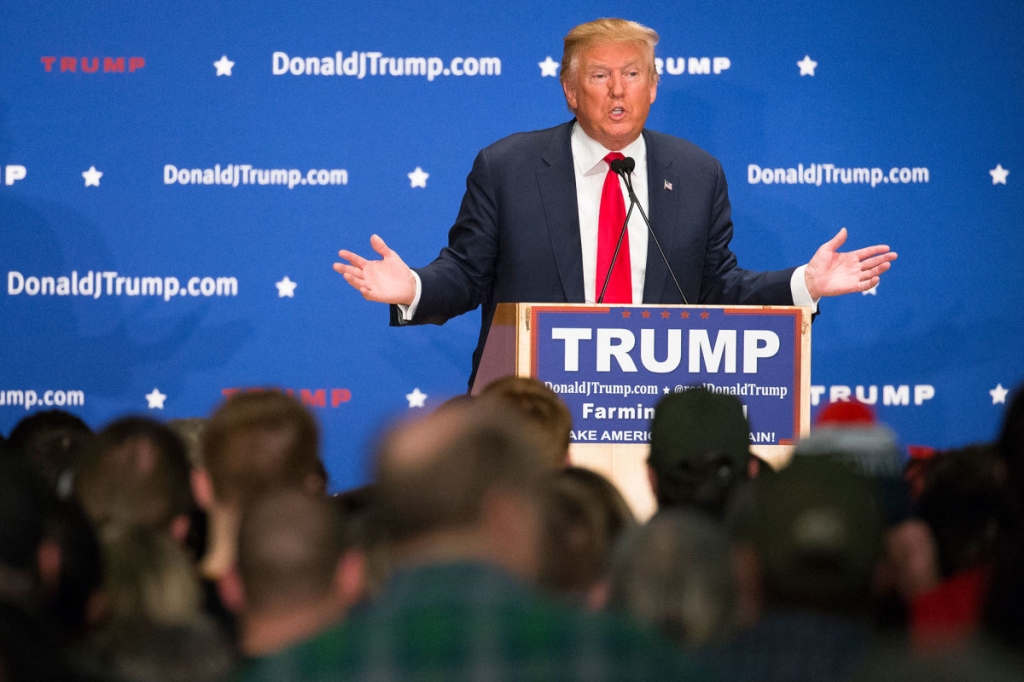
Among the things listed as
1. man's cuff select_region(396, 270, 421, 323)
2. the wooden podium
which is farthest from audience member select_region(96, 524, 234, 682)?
man's cuff select_region(396, 270, 421, 323)

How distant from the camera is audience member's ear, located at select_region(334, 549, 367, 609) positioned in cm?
177

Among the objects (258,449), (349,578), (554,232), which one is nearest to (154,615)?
(349,578)

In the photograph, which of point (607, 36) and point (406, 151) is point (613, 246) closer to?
point (607, 36)

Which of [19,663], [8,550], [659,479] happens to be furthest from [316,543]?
[659,479]

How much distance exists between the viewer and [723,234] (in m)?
4.44

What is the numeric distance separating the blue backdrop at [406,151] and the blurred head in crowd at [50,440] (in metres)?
2.63

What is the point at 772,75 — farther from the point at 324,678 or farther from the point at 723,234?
the point at 324,678

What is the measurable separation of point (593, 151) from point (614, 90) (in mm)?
227

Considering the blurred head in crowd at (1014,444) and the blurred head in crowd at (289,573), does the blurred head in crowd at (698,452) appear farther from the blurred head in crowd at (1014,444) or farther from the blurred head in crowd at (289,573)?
the blurred head in crowd at (289,573)

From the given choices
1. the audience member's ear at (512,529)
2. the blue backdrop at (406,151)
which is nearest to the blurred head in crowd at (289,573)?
the audience member's ear at (512,529)

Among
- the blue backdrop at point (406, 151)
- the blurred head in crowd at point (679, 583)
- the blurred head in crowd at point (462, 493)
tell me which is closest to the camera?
the blurred head in crowd at point (462, 493)

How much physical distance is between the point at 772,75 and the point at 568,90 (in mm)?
1596

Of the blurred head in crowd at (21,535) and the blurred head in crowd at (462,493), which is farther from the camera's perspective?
the blurred head in crowd at (21,535)

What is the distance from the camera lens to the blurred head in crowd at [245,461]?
2.29 meters
